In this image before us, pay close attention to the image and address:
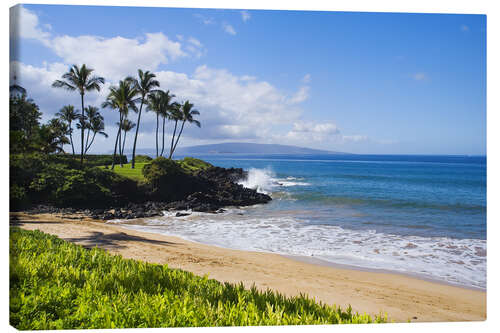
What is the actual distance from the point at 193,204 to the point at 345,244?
20.5 feet

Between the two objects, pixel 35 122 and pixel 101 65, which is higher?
pixel 101 65

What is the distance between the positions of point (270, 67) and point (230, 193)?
369 inches

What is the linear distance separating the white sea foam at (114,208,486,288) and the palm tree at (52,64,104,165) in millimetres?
4066

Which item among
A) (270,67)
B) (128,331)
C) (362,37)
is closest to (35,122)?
(128,331)

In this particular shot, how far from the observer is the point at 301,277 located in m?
4.73

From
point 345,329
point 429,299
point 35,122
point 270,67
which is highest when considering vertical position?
point 270,67

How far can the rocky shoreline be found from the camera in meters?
8.00

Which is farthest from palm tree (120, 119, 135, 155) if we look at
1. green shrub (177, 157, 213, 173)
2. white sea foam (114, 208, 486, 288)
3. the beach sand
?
green shrub (177, 157, 213, 173)

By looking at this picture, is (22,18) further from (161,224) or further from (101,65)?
(161,224)

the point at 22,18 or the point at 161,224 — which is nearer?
the point at 22,18

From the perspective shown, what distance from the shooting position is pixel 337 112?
5406 mm

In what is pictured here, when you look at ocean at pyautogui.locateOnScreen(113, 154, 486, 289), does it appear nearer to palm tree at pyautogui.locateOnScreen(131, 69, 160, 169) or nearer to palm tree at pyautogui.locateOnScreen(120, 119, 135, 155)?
palm tree at pyautogui.locateOnScreen(120, 119, 135, 155)

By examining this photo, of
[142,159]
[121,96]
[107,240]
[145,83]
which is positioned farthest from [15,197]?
[142,159]

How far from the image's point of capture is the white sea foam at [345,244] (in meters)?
5.34
